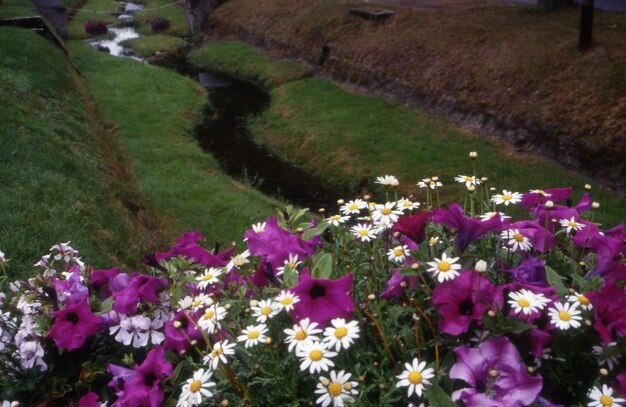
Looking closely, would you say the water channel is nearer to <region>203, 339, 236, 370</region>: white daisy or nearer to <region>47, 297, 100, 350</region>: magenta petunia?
<region>47, 297, 100, 350</region>: magenta petunia

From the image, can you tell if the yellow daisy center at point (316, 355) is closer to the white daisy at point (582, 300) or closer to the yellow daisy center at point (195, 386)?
the yellow daisy center at point (195, 386)

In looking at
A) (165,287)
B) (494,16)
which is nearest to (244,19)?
(494,16)

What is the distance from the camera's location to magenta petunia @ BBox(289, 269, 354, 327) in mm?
2066

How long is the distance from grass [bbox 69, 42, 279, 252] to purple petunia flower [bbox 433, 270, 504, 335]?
7.64 m

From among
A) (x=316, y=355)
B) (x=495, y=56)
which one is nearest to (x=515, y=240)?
(x=316, y=355)

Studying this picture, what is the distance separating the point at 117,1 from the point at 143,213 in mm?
39331

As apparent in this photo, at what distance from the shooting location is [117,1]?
44.3 meters

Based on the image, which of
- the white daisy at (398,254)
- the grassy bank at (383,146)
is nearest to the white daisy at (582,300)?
the white daisy at (398,254)

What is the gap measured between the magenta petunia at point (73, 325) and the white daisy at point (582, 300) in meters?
1.74

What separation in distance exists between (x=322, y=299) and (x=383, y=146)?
11.9 m

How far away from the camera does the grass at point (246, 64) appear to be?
2041cm

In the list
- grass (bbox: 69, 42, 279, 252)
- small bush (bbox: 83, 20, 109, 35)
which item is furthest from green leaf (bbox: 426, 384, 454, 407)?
small bush (bbox: 83, 20, 109, 35)

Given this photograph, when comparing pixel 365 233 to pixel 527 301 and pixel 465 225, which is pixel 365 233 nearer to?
pixel 465 225

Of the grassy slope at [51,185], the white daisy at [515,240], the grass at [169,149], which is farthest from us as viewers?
the grass at [169,149]
